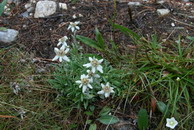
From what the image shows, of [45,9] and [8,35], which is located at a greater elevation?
[45,9]

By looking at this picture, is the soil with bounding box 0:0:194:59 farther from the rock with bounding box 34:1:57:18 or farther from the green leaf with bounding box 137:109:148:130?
the green leaf with bounding box 137:109:148:130

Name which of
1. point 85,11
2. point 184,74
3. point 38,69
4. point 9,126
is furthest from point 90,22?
point 9,126

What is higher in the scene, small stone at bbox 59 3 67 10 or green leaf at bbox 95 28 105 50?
small stone at bbox 59 3 67 10

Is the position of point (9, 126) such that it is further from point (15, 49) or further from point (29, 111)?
point (15, 49)

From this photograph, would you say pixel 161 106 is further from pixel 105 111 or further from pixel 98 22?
pixel 98 22

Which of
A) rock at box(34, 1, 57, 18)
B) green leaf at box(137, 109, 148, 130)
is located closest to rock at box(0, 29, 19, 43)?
rock at box(34, 1, 57, 18)

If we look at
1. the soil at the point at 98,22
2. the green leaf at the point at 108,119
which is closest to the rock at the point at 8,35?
the soil at the point at 98,22

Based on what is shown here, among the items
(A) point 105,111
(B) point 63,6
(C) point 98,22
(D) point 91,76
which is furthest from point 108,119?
(B) point 63,6
